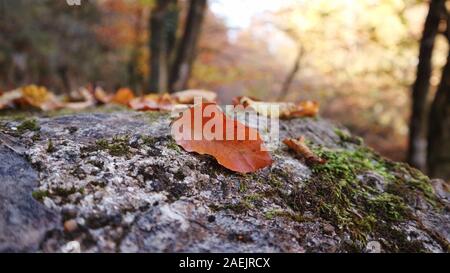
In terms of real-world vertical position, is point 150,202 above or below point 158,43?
below

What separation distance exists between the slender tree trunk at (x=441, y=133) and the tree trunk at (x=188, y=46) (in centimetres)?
428

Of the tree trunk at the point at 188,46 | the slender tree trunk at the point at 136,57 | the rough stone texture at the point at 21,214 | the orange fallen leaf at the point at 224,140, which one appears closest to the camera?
the rough stone texture at the point at 21,214

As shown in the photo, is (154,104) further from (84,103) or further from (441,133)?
(441,133)

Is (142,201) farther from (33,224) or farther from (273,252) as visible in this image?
(273,252)

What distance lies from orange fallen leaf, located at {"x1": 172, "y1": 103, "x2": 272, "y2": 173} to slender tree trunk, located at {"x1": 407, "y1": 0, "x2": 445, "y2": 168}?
5.90 meters

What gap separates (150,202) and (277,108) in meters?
1.15

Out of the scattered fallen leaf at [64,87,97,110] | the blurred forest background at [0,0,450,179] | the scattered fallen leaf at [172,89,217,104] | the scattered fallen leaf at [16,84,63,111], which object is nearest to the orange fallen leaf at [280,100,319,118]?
the scattered fallen leaf at [172,89,217,104]

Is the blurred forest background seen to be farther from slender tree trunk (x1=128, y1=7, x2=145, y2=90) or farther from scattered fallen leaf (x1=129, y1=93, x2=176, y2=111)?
scattered fallen leaf (x1=129, y1=93, x2=176, y2=111)

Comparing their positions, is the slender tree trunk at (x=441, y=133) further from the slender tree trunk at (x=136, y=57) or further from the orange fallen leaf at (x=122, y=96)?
the slender tree trunk at (x=136, y=57)

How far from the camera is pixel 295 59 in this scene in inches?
473

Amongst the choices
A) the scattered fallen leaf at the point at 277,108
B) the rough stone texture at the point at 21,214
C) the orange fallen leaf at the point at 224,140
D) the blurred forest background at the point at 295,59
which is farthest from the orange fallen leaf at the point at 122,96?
the blurred forest background at the point at 295,59

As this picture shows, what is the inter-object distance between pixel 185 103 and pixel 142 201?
3.72ft

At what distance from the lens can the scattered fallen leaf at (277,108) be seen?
2.13 meters

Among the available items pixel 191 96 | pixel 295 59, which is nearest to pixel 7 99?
pixel 191 96
